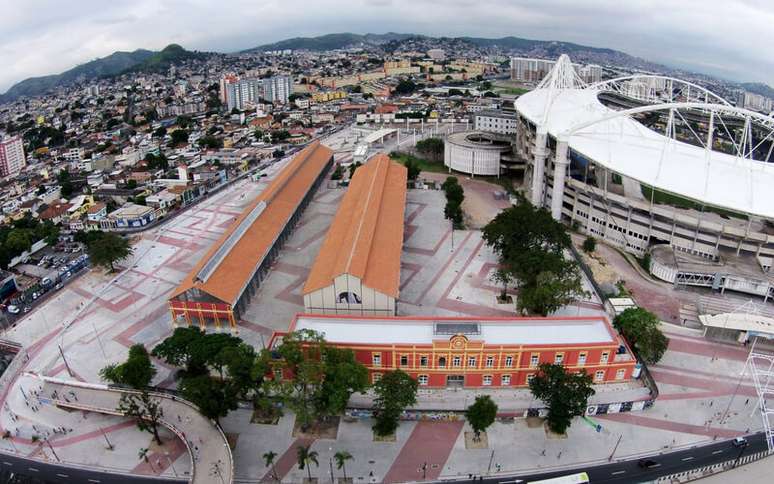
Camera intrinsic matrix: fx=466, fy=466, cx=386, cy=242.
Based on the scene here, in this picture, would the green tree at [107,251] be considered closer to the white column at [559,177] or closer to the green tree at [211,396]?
the green tree at [211,396]

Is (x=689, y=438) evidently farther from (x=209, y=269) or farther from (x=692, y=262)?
(x=209, y=269)

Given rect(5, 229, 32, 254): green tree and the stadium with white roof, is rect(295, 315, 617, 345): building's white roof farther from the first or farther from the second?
rect(5, 229, 32, 254): green tree

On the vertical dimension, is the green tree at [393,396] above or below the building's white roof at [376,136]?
below

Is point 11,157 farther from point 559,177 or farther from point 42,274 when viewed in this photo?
point 559,177

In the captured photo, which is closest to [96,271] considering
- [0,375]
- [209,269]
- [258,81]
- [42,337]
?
[42,337]

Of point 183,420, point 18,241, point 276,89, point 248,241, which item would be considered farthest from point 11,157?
point 183,420

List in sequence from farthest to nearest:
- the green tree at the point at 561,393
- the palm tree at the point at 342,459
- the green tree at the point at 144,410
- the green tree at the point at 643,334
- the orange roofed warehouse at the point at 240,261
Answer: the orange roofed warehouse at the point at 240,261 → the green tree at the point at 643,334 → the green tree at the point at 144,410 → the green tree at the point at 561,393 → the palm tree at the point at 342,459

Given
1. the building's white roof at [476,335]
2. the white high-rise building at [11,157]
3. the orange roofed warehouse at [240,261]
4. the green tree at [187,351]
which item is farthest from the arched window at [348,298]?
the white high-rise building at [11,157]
